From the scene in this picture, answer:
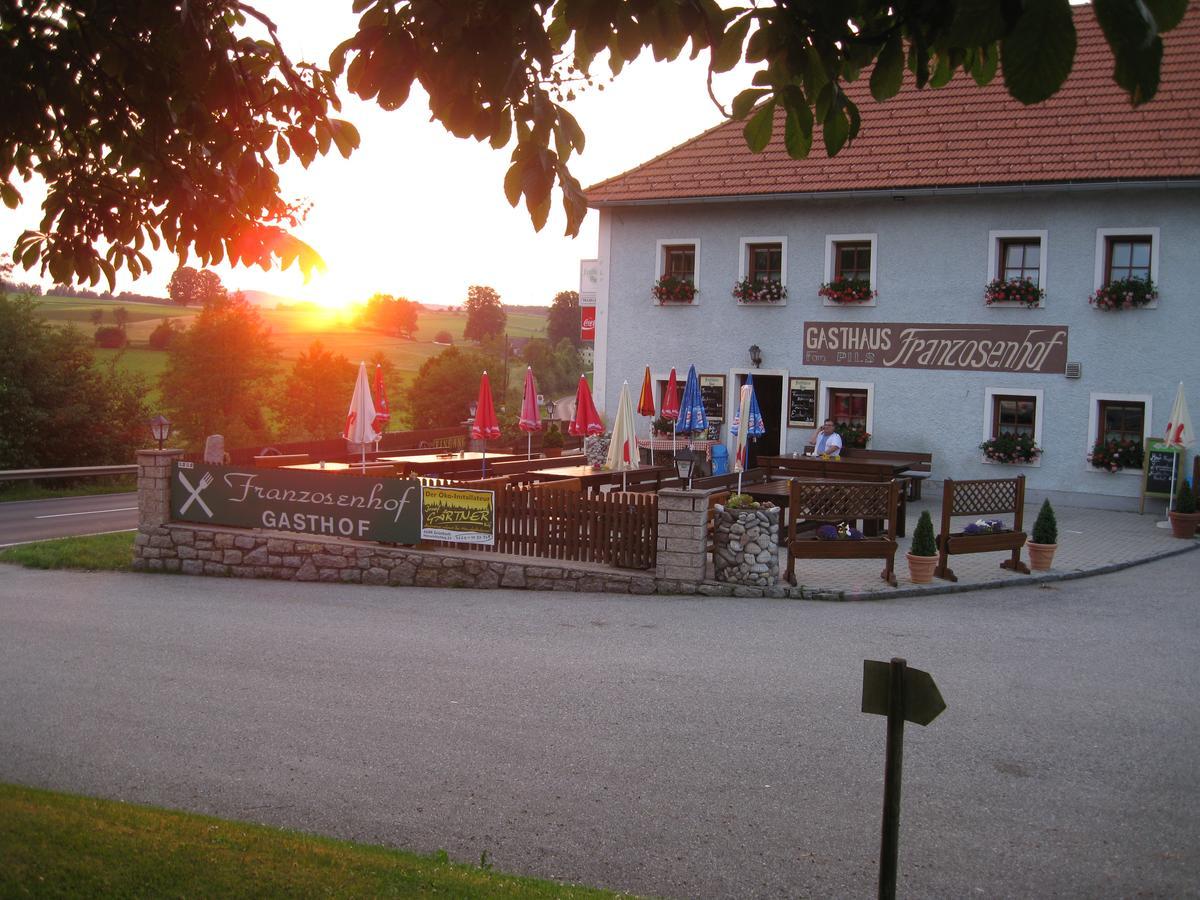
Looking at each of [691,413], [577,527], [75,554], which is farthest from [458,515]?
[75,554]

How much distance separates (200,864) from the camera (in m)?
4.79

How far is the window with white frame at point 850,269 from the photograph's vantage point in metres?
22.3

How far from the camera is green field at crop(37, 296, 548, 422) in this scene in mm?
55312

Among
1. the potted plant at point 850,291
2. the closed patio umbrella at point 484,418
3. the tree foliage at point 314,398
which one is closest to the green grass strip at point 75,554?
the closed patio umbrella at point 484,418

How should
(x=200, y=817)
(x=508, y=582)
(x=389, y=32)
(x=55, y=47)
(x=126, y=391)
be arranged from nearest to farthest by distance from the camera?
(x=389, y=32)
(x=200, y=817)
(x=55, y=47)
(x=508, y=582)
(x=126, y=391)

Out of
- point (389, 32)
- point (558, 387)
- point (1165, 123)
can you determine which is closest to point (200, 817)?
point (389, 32)

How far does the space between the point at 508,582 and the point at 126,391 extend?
25.5m

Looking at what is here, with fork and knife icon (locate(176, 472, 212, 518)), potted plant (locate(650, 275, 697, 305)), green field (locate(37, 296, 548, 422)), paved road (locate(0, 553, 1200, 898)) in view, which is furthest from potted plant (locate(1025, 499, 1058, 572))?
green field (locate(37, 296, 548, 422))

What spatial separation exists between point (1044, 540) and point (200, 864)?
11581mm

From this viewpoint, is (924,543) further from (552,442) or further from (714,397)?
(552,442)

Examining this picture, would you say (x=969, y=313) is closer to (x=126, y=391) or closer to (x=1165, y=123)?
(x=1165, y=123)

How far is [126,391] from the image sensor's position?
34.6m

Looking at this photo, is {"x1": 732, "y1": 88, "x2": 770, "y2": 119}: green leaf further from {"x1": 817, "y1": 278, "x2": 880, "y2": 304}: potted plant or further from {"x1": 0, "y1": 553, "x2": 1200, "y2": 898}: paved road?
{"x1": 817, "y1": 278, "x2": 880, "y2": 304}: potted plant

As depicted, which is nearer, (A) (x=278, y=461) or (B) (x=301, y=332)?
(A) (x=278, y=461)
